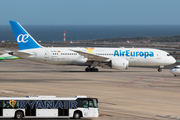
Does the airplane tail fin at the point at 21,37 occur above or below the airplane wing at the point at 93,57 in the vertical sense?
above

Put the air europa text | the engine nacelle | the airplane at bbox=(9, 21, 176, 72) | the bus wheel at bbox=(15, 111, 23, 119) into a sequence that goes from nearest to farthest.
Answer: the bus wheel at bbox=(15, 111, 23, 119) → the engine nacelle → the airplane at bbox=(9, 21, 176, 72) → the air europa text

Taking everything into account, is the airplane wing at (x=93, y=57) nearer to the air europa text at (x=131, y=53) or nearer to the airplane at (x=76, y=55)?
the airplane at (x=76, y=55)

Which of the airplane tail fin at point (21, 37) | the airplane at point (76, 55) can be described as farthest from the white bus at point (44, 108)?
the airplane tail fin at point (21, 37)

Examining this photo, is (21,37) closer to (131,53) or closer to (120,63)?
(120,63)

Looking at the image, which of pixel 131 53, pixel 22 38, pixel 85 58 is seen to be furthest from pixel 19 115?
pixel 131 53

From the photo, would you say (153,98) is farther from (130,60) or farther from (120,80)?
(130,60)

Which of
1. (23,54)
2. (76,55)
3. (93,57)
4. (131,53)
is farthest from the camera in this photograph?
(131,53)

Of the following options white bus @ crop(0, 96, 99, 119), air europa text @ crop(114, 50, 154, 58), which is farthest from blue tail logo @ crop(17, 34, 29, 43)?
white bus @ crop(0, 96, 99, 119)

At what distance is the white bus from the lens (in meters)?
23.8

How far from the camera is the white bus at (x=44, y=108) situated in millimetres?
23781

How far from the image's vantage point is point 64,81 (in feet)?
157

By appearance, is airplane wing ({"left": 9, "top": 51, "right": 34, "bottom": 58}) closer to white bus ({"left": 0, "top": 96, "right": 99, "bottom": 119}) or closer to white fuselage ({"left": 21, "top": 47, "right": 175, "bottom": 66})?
white fuselage ({"left": 21, "top": 47, "right": 175, "bottom": 66})

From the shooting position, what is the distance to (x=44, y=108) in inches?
939

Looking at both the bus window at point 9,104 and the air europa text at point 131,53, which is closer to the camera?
the bus window at point 9,104
